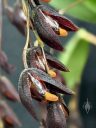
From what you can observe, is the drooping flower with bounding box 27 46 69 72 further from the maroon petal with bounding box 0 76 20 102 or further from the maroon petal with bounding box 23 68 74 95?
the maroon petal with bounding box 0 76 20 102

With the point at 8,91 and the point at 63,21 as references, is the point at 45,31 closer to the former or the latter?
the point at 63,21

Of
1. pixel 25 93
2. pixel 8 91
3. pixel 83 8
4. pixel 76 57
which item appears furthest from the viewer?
pixel 76 57

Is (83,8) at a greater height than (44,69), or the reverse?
(44,69)

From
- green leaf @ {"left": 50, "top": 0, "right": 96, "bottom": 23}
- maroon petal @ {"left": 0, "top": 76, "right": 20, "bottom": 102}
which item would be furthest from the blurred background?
maroon petal @ {"left": 0, "top": 76, "right": 20, "bottom": 102}

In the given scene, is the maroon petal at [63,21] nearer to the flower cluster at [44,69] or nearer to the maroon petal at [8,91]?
the flower cluster at [44,69]

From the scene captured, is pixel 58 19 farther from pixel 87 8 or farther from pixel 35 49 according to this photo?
pixel 87 8

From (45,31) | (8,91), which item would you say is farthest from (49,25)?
(8,91)
